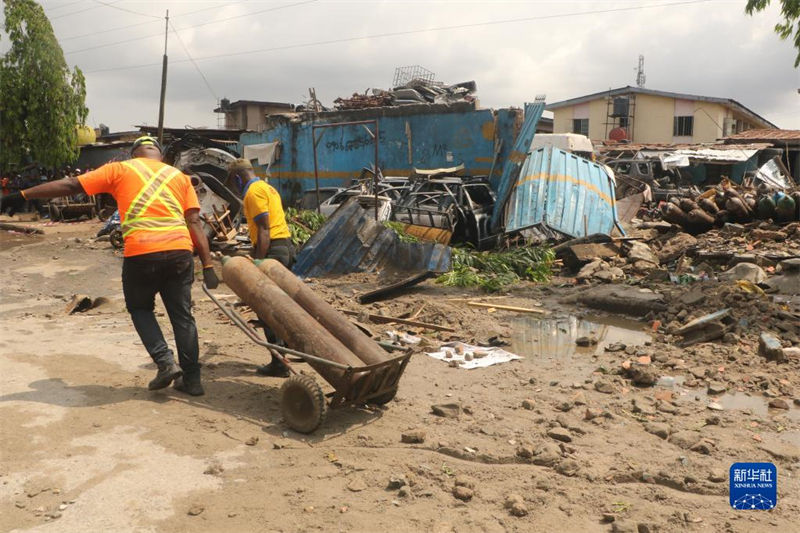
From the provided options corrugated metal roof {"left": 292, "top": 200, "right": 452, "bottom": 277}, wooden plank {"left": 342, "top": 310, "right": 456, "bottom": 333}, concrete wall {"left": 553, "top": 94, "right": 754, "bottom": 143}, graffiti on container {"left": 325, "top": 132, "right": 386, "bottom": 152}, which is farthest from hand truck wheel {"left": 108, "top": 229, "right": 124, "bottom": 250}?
concrete wall {"left": 553, "top": 94, "right": 754, "bottom": 143}

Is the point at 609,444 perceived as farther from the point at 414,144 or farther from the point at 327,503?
the point at 414,144

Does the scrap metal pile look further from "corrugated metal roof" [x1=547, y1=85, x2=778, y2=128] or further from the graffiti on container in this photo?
"corrugated metal roof" [x1=547, y1=85, x2=778, y2=128]

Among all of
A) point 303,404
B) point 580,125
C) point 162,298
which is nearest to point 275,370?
point 162,298

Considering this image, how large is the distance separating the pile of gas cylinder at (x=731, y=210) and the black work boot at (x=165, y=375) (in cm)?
1221

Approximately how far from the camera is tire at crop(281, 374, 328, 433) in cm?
392

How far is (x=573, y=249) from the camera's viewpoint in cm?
1107

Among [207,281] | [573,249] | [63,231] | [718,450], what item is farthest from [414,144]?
[718,450]

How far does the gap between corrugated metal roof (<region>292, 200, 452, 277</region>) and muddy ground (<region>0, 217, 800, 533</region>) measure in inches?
148

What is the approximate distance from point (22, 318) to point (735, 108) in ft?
120

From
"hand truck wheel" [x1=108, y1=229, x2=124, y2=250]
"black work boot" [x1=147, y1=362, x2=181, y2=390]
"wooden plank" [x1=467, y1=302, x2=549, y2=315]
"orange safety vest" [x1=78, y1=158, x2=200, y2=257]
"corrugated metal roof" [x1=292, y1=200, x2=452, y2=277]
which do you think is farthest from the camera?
"hand truck wheel" [x1=108, y1=229, x2=124, y2=250]

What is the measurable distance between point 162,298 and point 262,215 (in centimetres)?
135

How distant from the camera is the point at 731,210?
13.5 meters

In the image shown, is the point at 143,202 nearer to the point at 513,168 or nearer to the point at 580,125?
the point at 513,168

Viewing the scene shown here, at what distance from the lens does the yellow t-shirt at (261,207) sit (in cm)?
559
